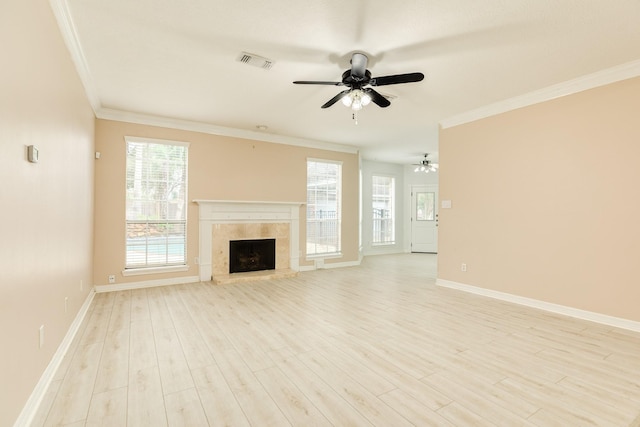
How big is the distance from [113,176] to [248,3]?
12.4ft

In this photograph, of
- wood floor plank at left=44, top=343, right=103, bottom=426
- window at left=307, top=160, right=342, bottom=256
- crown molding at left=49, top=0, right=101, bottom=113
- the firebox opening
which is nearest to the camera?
wood floor plank at left=44, top=343, right=103, bottom=426

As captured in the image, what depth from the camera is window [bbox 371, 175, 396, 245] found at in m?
9.20

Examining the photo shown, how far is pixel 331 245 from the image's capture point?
7.05 meters

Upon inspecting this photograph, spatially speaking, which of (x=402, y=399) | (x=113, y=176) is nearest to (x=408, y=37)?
(x=402, y=399)

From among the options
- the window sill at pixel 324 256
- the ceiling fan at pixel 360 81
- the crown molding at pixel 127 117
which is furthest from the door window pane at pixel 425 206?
the ceiling fan at pixel 360 81

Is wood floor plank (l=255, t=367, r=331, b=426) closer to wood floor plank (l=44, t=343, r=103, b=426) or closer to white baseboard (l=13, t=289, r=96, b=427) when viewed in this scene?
wood floor plank (l=44, t=343, r=103, b=426)

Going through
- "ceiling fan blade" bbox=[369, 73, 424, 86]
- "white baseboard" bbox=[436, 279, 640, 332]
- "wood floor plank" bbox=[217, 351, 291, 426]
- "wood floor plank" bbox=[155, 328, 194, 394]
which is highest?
"ceiling fan blade" bbox=[369, 73, 424, 86]

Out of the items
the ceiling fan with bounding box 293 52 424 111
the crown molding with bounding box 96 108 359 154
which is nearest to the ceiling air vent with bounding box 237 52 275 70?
the ceiling fan with bounding box 293 52 424 111

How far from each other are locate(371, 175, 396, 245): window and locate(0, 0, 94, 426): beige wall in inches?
292

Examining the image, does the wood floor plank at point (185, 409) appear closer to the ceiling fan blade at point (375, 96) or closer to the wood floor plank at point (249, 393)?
the wood floor plank at point (249, 393)

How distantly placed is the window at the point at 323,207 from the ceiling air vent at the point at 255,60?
3.49 m

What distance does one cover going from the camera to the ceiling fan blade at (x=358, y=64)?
295 cm

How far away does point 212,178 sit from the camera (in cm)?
555

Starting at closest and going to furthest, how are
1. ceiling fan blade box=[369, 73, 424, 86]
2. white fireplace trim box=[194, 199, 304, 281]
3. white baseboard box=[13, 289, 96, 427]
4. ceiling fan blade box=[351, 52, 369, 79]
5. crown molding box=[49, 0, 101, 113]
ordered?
white baseboard box=[13, 289, 96, 427]
crown molding box=[49, 0, 101, 113]
ceiling fan blade box=[369, 73, 424, 86]
ceiling fan blade box=[351, 52, 369, 79]
white fireplace trim box=[194, 199, 304, 281]
